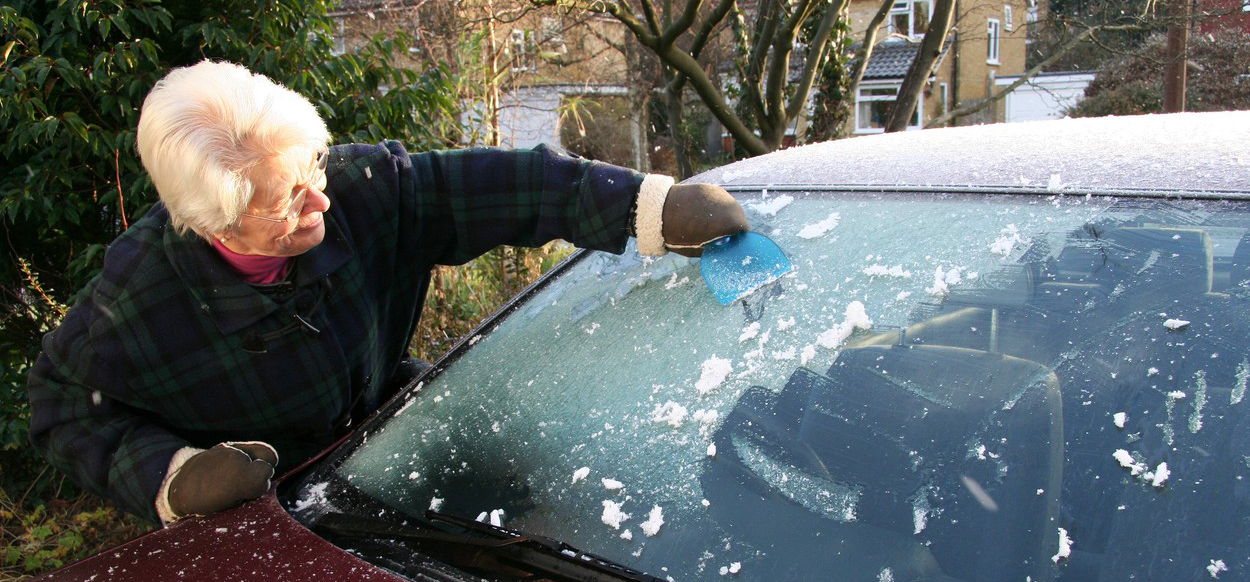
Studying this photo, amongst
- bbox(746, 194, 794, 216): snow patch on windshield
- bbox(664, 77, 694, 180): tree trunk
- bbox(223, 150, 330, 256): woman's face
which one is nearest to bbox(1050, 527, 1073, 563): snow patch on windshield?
bbox(746, 194, 794, 216): snow patch on windshield

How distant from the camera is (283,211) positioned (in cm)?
150

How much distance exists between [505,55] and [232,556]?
6.47 metres

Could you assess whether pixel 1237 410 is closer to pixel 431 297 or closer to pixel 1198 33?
pixel 431 297

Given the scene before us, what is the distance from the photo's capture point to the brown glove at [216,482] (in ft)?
4.72

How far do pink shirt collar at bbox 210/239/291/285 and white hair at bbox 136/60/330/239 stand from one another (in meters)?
0.09

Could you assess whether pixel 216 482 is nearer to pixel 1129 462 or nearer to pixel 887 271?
pixel 887 271

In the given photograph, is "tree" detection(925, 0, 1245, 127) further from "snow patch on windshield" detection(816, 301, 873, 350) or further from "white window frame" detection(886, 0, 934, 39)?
"snow patch on windshield" detection(816, 301, 873, 350)

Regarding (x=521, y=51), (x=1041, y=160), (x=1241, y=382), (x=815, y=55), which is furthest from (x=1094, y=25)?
(x=1241, y=382)

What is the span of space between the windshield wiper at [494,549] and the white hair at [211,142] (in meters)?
0.53

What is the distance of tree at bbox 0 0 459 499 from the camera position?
288 centimetres

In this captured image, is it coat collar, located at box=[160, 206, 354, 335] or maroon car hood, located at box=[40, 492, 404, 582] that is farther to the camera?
coat collar, located at box=[160, 206, 354, 335]

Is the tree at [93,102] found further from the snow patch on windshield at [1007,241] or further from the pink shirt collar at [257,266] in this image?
the snow patch on windshield at [1007,241]

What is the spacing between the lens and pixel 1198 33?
10625 millimetres

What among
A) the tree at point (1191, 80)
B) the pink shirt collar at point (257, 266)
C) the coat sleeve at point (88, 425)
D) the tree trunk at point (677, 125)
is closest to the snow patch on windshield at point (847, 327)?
the pink shirt collar at point (257, 266)
